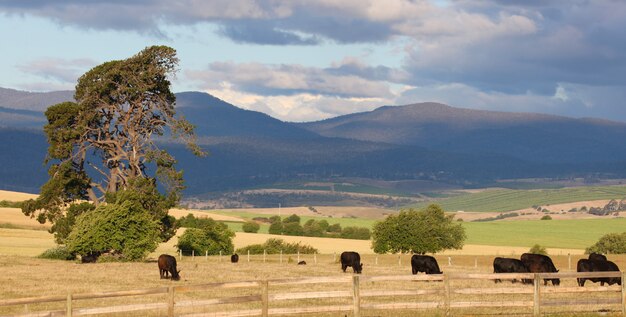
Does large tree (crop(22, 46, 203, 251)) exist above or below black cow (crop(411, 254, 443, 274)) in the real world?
above

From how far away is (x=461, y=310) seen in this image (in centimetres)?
3284


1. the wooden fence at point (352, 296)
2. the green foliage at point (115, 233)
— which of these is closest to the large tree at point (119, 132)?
the green foliage at point (115, 233)

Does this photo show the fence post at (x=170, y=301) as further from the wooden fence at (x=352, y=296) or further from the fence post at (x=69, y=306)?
the fence post at (x=69, y=306)

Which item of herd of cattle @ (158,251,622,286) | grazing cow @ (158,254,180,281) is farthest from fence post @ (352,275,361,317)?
grazing cow @ (158,254,180,281)

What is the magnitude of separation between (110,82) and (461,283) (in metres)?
39.7

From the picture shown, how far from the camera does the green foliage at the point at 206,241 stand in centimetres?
10025

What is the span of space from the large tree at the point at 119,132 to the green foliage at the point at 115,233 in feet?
22.7

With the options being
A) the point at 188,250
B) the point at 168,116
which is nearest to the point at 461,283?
the point at 168,116

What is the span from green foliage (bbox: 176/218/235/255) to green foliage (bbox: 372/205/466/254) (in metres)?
18.8

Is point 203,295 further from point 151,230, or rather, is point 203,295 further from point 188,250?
point 188,250

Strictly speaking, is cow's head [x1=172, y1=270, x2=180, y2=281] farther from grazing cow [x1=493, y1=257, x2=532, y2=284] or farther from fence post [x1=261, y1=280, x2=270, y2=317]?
fence post [x1=261, y1=280, x2=270, y2=317]

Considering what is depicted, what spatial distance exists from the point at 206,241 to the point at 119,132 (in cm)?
2559

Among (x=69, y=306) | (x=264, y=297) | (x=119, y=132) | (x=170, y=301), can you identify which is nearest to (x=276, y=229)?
(x=119, y=132)

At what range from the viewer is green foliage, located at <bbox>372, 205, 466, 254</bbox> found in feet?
376
